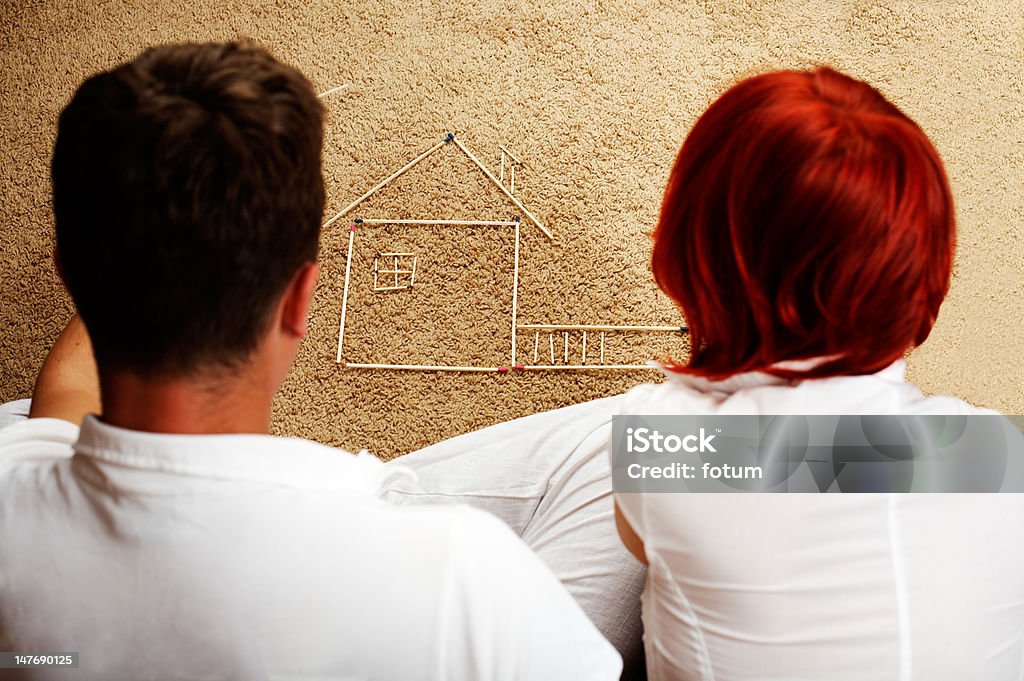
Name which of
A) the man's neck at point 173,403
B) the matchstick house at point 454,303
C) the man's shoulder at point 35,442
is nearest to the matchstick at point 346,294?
the matchstick house at point 454,303

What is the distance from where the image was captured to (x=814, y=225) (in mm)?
645

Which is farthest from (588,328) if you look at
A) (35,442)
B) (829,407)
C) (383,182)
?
(35,442)

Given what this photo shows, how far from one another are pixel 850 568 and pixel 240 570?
1.43 feet

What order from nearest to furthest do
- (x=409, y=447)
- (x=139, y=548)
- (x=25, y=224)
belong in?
(x=139, y=548)
(x=409, y=447)
(x=25, y=224)

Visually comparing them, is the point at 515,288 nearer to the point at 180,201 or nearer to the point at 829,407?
the point at 829,407

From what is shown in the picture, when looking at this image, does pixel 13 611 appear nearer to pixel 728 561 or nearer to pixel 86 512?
pixel 86 512

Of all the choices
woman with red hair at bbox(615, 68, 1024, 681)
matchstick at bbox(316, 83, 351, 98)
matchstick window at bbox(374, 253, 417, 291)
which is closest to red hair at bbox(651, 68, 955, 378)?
woman with red hair at bbox(615, 68, 1024, 681)

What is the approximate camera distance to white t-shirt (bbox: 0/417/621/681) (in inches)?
21.1

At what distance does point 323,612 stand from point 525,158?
114 cm

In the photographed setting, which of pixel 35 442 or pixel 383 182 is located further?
pixel 383 182

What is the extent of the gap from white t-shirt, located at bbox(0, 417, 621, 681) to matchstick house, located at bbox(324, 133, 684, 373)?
0.90m

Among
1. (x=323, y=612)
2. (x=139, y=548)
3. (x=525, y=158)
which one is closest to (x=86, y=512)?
(x=139, y=548)

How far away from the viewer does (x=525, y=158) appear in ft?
5.08

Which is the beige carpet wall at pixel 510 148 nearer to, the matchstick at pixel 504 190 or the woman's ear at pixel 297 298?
the matchstick at pixel 504 190
